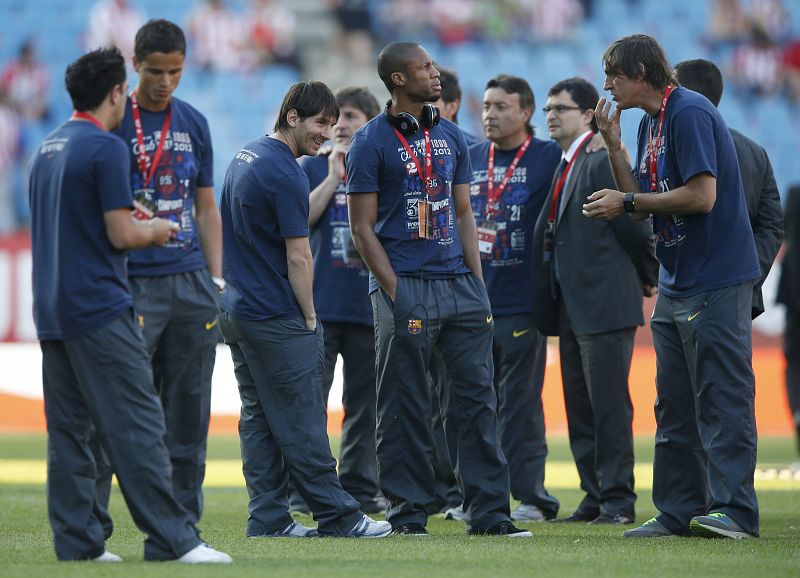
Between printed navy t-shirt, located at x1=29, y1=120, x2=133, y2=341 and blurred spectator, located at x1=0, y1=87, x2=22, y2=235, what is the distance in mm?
13042

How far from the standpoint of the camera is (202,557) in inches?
190

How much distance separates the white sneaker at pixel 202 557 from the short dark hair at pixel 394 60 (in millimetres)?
2404

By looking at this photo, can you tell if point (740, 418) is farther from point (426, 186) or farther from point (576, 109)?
point (576, 109)

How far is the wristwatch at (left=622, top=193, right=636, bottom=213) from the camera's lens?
5.99m

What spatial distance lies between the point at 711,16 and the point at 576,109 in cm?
1468

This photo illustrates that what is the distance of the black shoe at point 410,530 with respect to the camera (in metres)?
6.12

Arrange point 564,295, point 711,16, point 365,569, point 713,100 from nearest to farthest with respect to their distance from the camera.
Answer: point 365,569 → point 713,100 → point 564,295 → point 711,16

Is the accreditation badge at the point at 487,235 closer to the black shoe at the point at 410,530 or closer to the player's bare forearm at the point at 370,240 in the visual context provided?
the player's bare forearm at the point at 370,240

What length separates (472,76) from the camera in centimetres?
2006

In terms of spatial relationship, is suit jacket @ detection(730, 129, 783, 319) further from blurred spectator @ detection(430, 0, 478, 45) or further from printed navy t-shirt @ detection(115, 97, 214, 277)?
blurred spectator @ detection(430, 0, 478, 45)

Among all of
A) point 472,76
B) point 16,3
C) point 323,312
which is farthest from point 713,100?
point 16,3

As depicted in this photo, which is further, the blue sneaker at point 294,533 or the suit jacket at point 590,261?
the suit jacket at point 590,261

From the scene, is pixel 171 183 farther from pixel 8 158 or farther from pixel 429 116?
pixel 8 158

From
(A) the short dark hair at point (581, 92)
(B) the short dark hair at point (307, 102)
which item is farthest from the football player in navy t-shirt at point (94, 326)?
(A) the short dark hair at point (581, 92)
